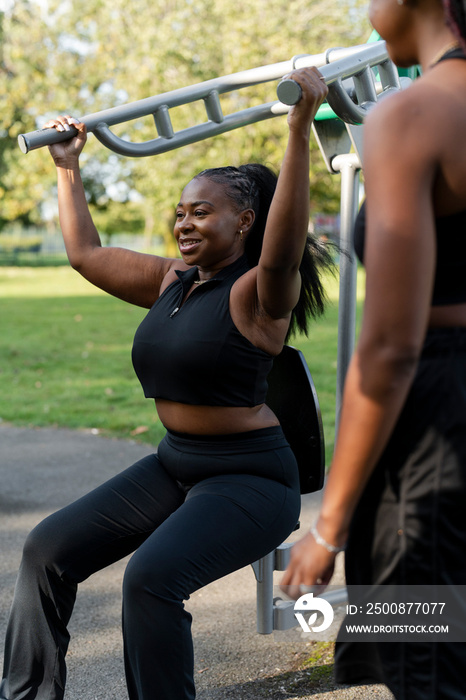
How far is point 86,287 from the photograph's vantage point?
21.8 meters

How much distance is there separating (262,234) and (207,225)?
21 cm

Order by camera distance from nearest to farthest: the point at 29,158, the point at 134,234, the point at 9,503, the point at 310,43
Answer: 1. the point at 9,503
2. the point at 310,43
3. the point at 29,158
4. the point at 134,234

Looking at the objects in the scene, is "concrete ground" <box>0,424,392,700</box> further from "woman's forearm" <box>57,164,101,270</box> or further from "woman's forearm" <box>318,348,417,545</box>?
"woman's forearm" <box>318,348,417,545</box>

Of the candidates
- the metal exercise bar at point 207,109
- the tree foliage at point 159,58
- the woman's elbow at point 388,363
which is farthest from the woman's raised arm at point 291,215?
the tree foliage at point 159,58

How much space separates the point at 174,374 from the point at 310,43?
63.7ft

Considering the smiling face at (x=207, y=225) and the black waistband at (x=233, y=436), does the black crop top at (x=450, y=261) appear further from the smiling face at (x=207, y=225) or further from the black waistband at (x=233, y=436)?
the smiling face at (x=207, y=225)

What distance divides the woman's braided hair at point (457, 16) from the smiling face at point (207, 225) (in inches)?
49.4

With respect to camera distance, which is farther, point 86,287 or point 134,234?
point 134,234

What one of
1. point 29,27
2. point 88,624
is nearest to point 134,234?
point 29,27

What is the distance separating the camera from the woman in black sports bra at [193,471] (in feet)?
6.40

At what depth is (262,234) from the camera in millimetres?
2553

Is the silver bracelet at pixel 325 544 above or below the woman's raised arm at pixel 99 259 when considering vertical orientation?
below

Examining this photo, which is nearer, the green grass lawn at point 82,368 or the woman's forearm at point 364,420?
the woman's forearm at point 364,420

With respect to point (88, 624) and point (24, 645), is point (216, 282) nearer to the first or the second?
point (24, 645)
